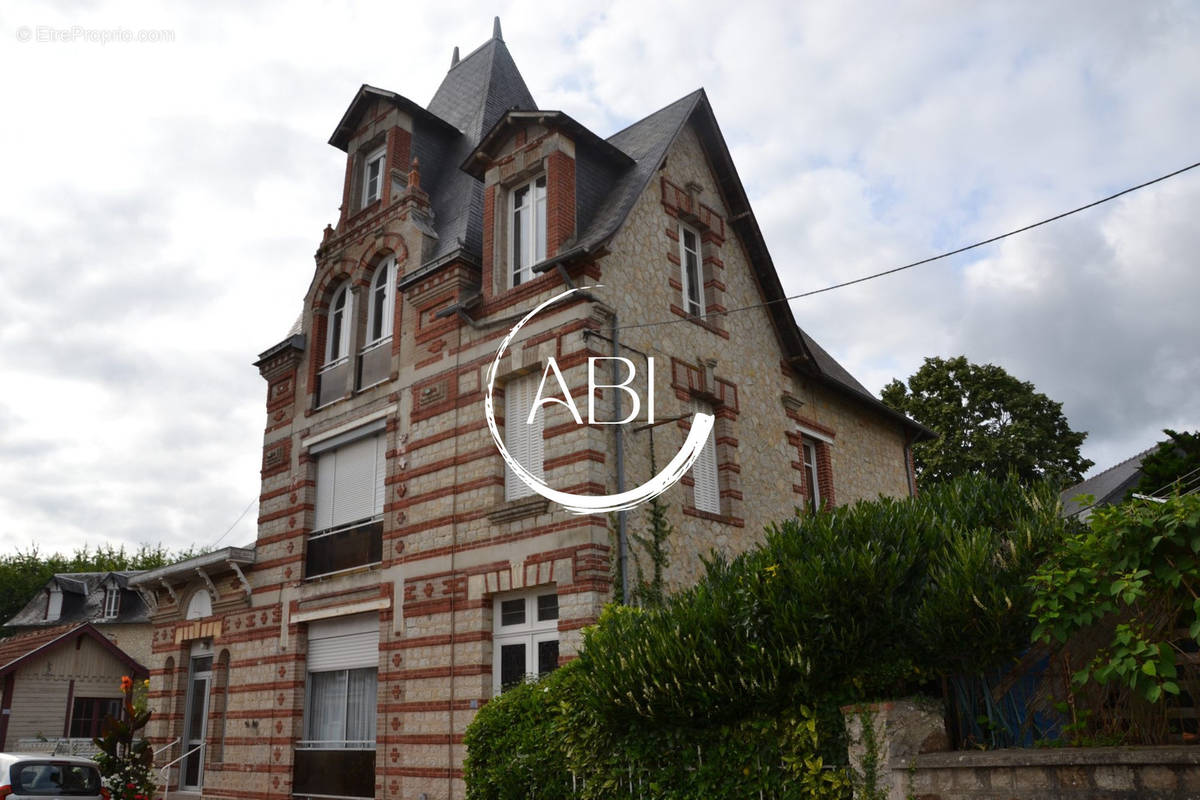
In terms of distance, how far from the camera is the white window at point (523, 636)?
37.2 feet

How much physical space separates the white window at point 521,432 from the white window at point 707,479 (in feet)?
7.30

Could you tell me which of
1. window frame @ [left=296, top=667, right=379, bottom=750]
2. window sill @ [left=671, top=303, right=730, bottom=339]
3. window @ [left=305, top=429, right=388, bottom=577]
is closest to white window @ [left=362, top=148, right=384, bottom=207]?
window @ [left=305, top=429, right=388, bottom=577]

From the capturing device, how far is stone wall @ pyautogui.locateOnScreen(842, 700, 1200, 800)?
17.1 feet

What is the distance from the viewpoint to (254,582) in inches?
631

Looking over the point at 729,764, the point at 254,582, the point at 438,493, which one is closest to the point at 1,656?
the point at 254,582

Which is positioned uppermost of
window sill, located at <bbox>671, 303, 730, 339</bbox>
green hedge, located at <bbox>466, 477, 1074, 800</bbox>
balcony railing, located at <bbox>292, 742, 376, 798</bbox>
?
window sill, located at <bbox>671, 303, 730, 339</bbox>

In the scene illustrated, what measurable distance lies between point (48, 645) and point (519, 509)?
951 inches

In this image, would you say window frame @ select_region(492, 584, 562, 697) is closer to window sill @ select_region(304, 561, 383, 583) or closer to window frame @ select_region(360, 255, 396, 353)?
window sill @ select_region(304, 561, 383, 583)

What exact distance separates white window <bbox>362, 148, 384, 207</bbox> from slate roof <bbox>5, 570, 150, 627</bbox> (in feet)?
86.5

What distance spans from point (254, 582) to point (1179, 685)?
46.3ft

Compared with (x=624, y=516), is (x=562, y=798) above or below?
below

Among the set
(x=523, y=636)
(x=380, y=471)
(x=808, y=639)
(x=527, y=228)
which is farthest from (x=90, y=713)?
(x=808, y=639)

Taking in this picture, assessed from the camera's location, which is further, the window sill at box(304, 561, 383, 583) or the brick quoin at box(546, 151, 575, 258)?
the window sill at box(304, 561, 383, 583)

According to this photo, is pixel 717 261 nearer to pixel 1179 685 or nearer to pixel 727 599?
pixel 727 599
